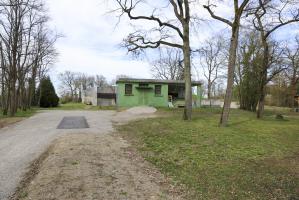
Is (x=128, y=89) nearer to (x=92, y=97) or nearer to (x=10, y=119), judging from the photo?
(x=10, y=119)

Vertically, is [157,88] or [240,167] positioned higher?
[157,88]

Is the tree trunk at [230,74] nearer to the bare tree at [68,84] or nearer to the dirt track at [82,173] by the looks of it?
the dirt track at [82,173]

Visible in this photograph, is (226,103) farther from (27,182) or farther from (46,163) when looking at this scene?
(27,182)

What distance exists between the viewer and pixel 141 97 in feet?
102

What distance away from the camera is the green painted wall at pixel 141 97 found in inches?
1201

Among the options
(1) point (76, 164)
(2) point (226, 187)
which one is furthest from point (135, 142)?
(2) point (226, 187)

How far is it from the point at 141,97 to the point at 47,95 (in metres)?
22.0

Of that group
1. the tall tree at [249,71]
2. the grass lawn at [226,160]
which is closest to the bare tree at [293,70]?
the tall tree at [249,71]

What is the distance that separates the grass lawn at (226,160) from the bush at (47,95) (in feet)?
123

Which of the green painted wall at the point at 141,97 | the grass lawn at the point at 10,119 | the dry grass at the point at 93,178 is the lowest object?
the dry grass at the point at 93,178

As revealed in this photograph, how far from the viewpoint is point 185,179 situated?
6.29 metres

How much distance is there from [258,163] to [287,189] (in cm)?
167

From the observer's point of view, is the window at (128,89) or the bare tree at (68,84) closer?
the window at (128,89)

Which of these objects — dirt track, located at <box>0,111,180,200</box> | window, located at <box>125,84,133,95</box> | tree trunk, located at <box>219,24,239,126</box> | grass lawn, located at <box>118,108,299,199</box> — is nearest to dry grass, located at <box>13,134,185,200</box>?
dirt track, located at <box>0,111,180,200</box>
